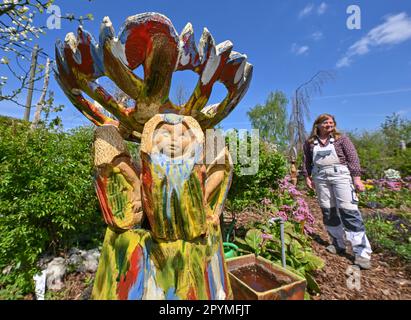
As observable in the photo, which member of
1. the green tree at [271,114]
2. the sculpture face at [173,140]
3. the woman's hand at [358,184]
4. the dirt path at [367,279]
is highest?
the green tree at [271,114]

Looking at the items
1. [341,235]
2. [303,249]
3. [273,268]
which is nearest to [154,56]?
[273,268]

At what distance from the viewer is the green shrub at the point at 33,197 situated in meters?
2.24

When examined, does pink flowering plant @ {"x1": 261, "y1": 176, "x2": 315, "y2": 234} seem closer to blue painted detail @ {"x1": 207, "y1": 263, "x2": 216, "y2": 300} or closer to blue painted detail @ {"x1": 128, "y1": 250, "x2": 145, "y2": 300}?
blue painted detail @ {"x1": 207, "y1": 263, "x2": 216, "y2": 300}

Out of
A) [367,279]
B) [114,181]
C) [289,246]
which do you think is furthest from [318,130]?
[114,181]

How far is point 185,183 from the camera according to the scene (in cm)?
119

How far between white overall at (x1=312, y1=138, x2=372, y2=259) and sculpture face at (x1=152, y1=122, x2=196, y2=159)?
86.3 inches

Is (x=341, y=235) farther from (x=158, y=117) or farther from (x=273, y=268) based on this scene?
(x=158, y=117)

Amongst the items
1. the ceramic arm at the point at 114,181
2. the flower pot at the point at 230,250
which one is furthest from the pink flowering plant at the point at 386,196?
the ceramic arm at the point at 114,181

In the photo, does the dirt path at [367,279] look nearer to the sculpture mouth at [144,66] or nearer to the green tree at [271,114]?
the sculpture mouth at [144,66]

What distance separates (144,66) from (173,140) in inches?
15.9

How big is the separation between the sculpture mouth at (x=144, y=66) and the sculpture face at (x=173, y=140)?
174mm

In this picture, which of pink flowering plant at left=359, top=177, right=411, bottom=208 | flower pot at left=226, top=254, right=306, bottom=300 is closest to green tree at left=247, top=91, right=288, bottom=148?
pink flowering plant at left=359, top=177, right=411, bottom=208

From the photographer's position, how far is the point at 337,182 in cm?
276

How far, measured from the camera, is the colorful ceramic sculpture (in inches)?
44.9
